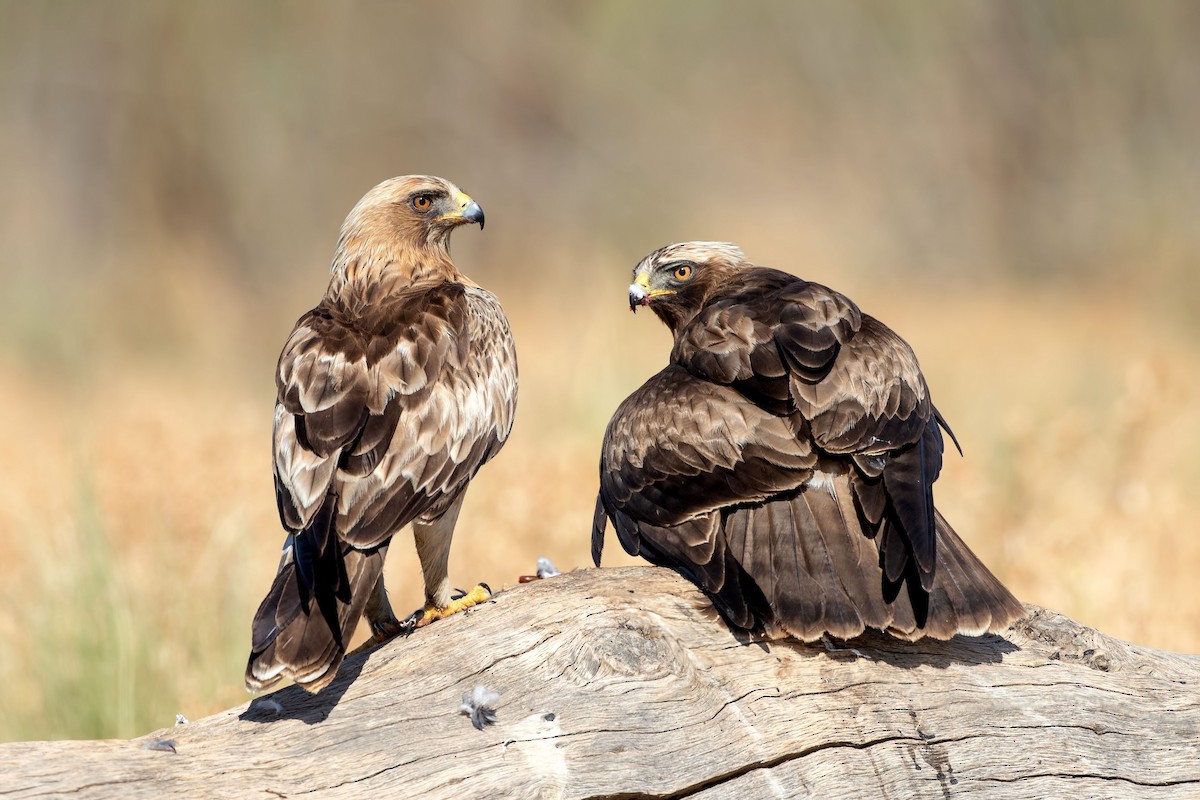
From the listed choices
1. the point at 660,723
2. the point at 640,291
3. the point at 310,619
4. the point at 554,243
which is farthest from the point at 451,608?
the point at 554,243

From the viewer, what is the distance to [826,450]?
4.12 metres

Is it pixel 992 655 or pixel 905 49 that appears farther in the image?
pixel 905 49

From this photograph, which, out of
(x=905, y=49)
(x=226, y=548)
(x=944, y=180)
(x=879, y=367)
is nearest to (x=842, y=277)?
→ (x=944, y=180)

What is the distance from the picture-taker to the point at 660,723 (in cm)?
364

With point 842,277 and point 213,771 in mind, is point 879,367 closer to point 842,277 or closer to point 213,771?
point 213,771

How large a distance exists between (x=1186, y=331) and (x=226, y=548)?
9.62 m

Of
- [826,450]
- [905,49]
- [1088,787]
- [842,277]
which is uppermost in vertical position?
[905,49]

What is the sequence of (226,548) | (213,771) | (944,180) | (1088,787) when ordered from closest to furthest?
(213,771) → (1088,787) → (226,548) → (944,180)

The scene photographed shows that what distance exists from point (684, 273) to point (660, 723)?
8.85 ft

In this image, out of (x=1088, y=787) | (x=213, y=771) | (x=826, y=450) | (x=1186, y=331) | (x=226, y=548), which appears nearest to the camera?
(x=213, y=771)

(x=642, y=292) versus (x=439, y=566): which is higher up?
(x=642, y=292)

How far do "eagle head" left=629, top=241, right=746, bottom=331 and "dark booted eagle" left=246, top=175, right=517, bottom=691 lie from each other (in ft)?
2.78

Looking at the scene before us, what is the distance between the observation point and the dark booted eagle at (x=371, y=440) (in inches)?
150

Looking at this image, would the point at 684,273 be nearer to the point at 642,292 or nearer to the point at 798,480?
the point at 642,292
